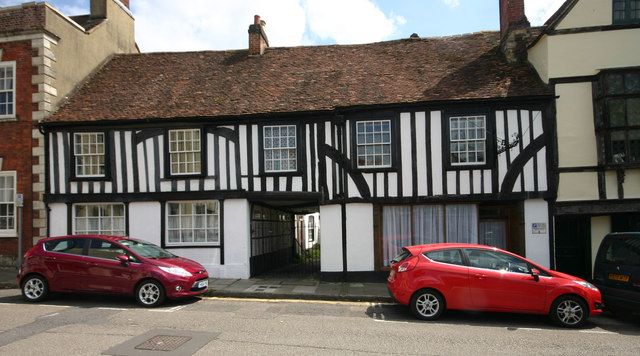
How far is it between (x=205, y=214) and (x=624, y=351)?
443 inches

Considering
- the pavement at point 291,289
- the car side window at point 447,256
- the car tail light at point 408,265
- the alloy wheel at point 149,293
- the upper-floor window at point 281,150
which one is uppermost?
the upper-floor window at point 281,150

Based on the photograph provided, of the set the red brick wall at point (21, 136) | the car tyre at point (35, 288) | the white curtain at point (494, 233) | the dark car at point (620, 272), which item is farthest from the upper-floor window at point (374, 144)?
the red brick wall at point (21, 136)

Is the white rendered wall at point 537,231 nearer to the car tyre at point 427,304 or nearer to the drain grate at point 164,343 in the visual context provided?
the car tyre at point 427,304

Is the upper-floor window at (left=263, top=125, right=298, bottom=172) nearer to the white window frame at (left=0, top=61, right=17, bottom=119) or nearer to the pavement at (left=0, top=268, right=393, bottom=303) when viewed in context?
the pavement at (left=0, top=268, right=393, bottom=303)

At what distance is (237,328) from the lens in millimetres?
8953

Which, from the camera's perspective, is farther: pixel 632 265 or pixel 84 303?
pixel 84 303

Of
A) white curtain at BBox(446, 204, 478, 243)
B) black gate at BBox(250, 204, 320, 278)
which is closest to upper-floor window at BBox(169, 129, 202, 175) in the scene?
black gate at BBox(250, 204, 320, 278)

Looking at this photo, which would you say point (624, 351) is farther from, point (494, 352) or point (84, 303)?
point (84, 303)

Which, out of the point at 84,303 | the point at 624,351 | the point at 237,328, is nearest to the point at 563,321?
the point at 624,351

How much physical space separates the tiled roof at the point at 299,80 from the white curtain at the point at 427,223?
3187 millimetres

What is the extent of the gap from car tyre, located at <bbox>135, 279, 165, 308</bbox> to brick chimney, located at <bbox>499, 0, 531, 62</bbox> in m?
12.6

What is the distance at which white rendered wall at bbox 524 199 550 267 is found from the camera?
1416 centimetres

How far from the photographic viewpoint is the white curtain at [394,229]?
1474 centimetres

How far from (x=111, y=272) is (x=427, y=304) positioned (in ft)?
22.0
